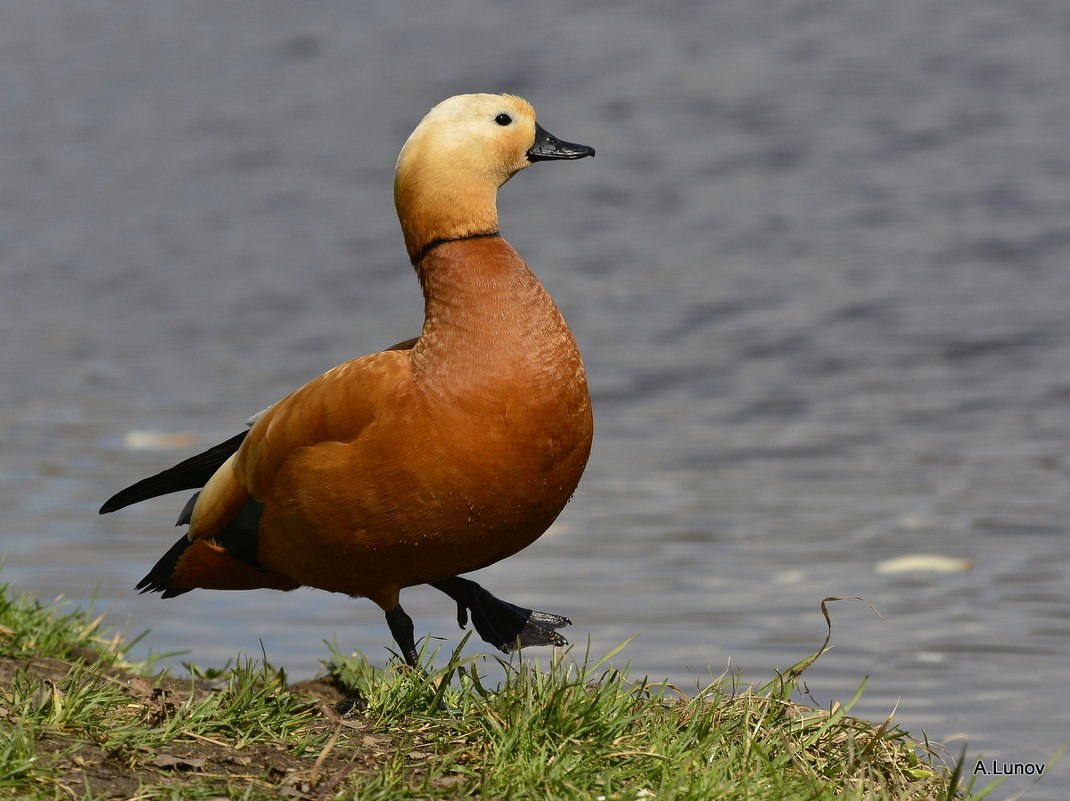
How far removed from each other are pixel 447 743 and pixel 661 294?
26.2ft

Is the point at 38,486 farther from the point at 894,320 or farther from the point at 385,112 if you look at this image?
the point at 385,112

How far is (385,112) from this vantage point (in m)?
16.4

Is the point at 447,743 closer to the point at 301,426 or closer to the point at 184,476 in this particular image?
the point at 301,426

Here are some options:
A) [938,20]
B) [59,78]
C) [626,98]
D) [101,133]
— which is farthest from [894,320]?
[59,78]

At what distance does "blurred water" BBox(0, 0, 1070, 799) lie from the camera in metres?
6.80

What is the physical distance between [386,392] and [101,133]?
44.6 ft

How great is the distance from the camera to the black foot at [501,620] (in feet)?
17.1

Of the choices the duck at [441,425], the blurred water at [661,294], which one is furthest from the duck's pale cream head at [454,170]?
the blurred water at [661,294]

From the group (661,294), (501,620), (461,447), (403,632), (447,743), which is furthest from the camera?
(661,294)

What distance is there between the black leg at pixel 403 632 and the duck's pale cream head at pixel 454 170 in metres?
1.09

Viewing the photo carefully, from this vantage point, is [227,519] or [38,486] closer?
[227,519]

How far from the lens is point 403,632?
475 cm

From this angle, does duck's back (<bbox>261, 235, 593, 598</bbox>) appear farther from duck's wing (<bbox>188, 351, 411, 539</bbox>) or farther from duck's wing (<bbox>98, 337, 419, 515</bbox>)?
duck's wing (<bbox>98, 337, 419, 515</bbox>)

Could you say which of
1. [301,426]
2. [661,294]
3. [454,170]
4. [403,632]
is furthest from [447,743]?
[661,294]
